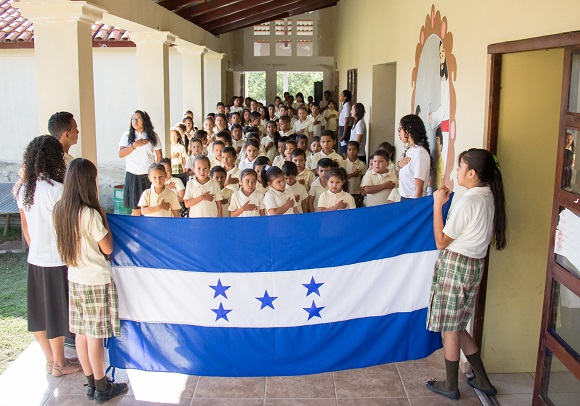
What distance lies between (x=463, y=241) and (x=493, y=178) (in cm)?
45

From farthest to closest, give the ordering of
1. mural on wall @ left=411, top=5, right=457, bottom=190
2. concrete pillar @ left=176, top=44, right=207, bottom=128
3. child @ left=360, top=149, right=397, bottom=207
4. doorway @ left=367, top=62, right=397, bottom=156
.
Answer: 1. concrete pillar @ left=176, top=44, right=207, bottom=128
2. doorway @ left=367, top=62, right=397, bottom=156
3. child @ left=360, top=149, right=397, bottom=207
4. mural on wall @ left=411, top=5, right=457, bottom=190

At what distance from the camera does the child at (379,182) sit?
6516 mm

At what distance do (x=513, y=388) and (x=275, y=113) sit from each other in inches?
443

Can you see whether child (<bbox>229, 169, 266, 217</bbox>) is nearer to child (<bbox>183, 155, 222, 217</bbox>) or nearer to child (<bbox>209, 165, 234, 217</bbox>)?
child (<bbox>183, 155, 222, 217</bbox>)

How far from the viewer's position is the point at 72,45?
19.5ft

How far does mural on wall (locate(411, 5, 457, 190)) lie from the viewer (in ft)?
18.3

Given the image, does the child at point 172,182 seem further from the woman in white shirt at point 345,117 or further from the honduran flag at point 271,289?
the woman in white shirt at point 345,117

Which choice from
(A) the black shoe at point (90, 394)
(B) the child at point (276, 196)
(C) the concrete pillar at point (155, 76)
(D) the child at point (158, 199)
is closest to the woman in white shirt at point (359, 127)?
(C) the concrete pillar at point (155, 76)

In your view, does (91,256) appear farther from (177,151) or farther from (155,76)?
(155,76)

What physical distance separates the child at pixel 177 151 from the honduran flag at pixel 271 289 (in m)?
5.42

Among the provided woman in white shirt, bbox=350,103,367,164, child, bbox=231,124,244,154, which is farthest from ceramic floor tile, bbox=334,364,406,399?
child, bbox=231,124,244,154

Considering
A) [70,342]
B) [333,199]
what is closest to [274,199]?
[333,199]

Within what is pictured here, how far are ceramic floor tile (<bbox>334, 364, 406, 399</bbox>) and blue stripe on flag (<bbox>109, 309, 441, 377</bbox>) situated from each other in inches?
10.4

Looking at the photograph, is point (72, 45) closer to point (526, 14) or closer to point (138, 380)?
point (138, 380)
